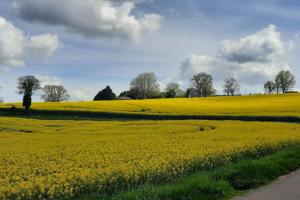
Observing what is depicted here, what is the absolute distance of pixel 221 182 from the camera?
13.3 meters

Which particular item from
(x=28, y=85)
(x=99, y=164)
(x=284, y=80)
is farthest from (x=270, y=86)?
(x=99, y=164)

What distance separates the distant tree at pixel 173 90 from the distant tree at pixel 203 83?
18.0 ft

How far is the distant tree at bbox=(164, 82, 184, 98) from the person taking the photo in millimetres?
151125

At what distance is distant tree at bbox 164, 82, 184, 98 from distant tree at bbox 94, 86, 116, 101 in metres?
36.2

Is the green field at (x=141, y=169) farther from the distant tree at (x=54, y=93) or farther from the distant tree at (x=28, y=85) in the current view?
the distant tree at (x=54, y=93)

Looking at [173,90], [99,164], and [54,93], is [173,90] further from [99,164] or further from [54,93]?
[99,164]

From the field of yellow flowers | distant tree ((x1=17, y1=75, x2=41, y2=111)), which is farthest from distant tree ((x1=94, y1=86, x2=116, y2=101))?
the field of yellow flowers

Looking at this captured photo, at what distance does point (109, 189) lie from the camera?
13.2m

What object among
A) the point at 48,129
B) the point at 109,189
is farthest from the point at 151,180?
the point at 48,129

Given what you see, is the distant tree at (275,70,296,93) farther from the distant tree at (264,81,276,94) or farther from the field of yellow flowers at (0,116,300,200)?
the field of yellow flowers at (0,116,300,200)

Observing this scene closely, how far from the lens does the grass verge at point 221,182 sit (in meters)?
11.6

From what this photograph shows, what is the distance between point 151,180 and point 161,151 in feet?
19.3

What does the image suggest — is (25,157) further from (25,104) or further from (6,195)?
(25,104)

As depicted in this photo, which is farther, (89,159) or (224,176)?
(89,159)
